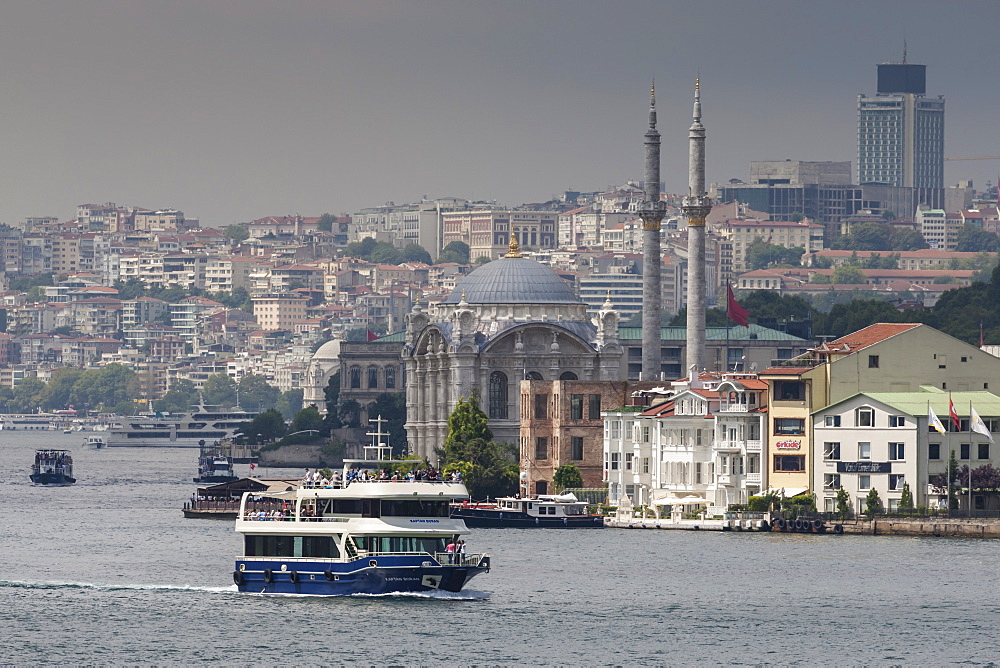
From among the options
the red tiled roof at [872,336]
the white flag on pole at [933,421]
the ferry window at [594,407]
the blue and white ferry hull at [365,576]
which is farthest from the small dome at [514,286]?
the blue and white ferry hull at [365,576]

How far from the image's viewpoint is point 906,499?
111625 millimetres

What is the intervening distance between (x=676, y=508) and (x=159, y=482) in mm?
68490

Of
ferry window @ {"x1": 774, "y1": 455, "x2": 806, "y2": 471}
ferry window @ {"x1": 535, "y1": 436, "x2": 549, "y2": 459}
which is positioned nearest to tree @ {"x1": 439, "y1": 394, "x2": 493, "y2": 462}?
ferry window @ {"x1": 535, "y1": 436, "x2": 549, "y2": 459}

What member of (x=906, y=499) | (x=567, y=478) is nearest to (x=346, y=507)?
(x=906, y=499)

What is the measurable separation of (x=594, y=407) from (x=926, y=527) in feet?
90.8

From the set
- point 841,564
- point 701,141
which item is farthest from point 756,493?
point 701,141

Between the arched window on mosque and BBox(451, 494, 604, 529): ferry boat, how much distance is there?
91.2ft

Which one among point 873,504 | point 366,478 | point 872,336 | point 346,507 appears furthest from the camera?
point 872,336

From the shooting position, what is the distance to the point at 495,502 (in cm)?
12725

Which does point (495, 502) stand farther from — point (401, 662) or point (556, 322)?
point (401, 662)

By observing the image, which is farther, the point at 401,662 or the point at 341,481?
the point at 341,481

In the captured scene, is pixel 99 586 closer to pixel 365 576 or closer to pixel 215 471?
pixel 365 576

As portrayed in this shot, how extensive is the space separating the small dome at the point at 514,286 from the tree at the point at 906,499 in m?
42.2

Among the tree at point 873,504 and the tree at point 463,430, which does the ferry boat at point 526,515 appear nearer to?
the tree at point 873,504
